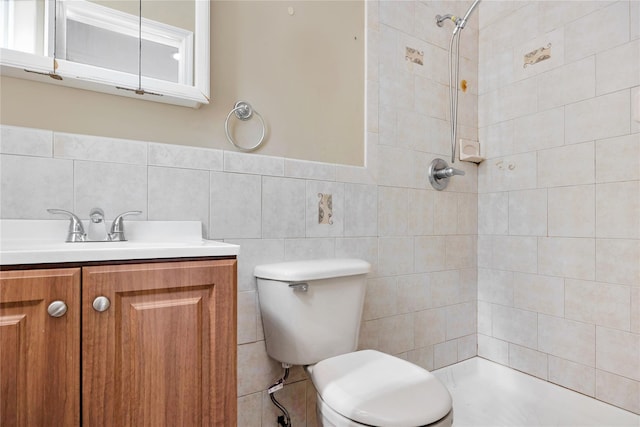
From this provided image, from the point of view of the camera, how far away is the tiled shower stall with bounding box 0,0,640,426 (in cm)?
125

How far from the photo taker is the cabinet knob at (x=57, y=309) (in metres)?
0.70

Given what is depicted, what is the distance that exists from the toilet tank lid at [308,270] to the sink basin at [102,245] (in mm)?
268

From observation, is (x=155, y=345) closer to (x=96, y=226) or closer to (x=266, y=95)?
(x=96, y=226)

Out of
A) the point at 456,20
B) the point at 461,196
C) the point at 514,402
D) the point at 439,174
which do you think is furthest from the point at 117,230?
the point at 514,402

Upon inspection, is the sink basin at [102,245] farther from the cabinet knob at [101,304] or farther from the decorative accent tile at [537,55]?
the decorative accent tile at [537,55]

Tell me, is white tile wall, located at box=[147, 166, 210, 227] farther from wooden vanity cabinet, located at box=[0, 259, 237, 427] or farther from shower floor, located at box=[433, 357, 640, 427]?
shower floor, located at box=[433, 357, 640, 427]

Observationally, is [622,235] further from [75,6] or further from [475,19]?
[75,6]

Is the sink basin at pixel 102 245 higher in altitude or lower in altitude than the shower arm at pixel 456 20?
lower

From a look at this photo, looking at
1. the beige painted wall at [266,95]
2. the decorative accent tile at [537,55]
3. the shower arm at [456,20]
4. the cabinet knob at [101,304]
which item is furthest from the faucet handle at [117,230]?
the decorative accent tile at [537,55]

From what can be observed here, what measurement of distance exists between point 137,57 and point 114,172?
15.9 inches

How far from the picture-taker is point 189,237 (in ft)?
4.07

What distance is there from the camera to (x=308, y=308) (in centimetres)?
126

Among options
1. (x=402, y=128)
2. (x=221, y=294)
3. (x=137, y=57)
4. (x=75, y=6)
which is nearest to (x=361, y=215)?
(x=402, y=128)

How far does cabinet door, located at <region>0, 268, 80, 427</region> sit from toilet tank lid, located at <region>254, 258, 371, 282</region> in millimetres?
648
